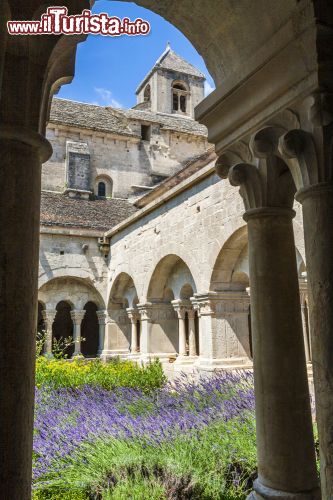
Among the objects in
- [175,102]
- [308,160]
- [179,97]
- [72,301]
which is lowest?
[308,160]

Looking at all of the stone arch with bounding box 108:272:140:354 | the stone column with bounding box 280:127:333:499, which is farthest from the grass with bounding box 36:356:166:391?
the stone column with bounding box 280:127:333:499

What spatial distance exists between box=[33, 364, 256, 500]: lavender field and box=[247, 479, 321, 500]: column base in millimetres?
1037

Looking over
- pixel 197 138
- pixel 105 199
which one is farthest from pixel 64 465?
pixel 197 138

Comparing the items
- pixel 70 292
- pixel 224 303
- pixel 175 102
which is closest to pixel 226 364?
pixel 224 303

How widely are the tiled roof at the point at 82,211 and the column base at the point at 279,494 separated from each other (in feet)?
37.1

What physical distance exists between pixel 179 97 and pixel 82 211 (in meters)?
11.2

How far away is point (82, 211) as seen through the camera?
15383mm

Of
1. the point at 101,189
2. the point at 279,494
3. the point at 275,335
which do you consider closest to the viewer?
the point at 279,494

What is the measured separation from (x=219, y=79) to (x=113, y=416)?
3.49 metres

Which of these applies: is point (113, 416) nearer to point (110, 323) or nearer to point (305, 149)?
point (305, 149)

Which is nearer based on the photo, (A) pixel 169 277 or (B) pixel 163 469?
(B) pixel 163 469

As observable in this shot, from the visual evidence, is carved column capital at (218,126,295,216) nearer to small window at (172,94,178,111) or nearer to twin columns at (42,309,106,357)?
twin columns at (42,309,106,357)

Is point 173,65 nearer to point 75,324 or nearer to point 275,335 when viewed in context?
point 75,324

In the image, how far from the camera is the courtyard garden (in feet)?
10.3
